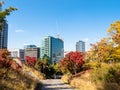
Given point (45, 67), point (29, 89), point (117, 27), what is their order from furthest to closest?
point (45, 67), point (117, 27), point (29, 89)

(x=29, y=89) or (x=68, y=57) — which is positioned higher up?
(x=68, y=57)

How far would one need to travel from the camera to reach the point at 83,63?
156 feet

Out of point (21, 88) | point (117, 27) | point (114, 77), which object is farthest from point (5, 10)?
point (117, 27)

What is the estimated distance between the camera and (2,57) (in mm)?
28719

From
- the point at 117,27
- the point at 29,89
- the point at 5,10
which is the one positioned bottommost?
the point at 29,89

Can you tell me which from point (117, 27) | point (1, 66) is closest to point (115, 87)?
point (1, 66)

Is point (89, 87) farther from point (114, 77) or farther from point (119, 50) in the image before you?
point (119, 50)

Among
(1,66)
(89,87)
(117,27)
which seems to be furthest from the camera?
(117,27)

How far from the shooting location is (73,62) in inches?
1826

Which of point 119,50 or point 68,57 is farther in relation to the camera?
point 68,57

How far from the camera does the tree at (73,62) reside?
1817 inches

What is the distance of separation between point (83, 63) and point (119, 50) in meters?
12.9

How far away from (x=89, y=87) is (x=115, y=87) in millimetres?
3390

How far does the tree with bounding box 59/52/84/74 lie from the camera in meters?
46.2
